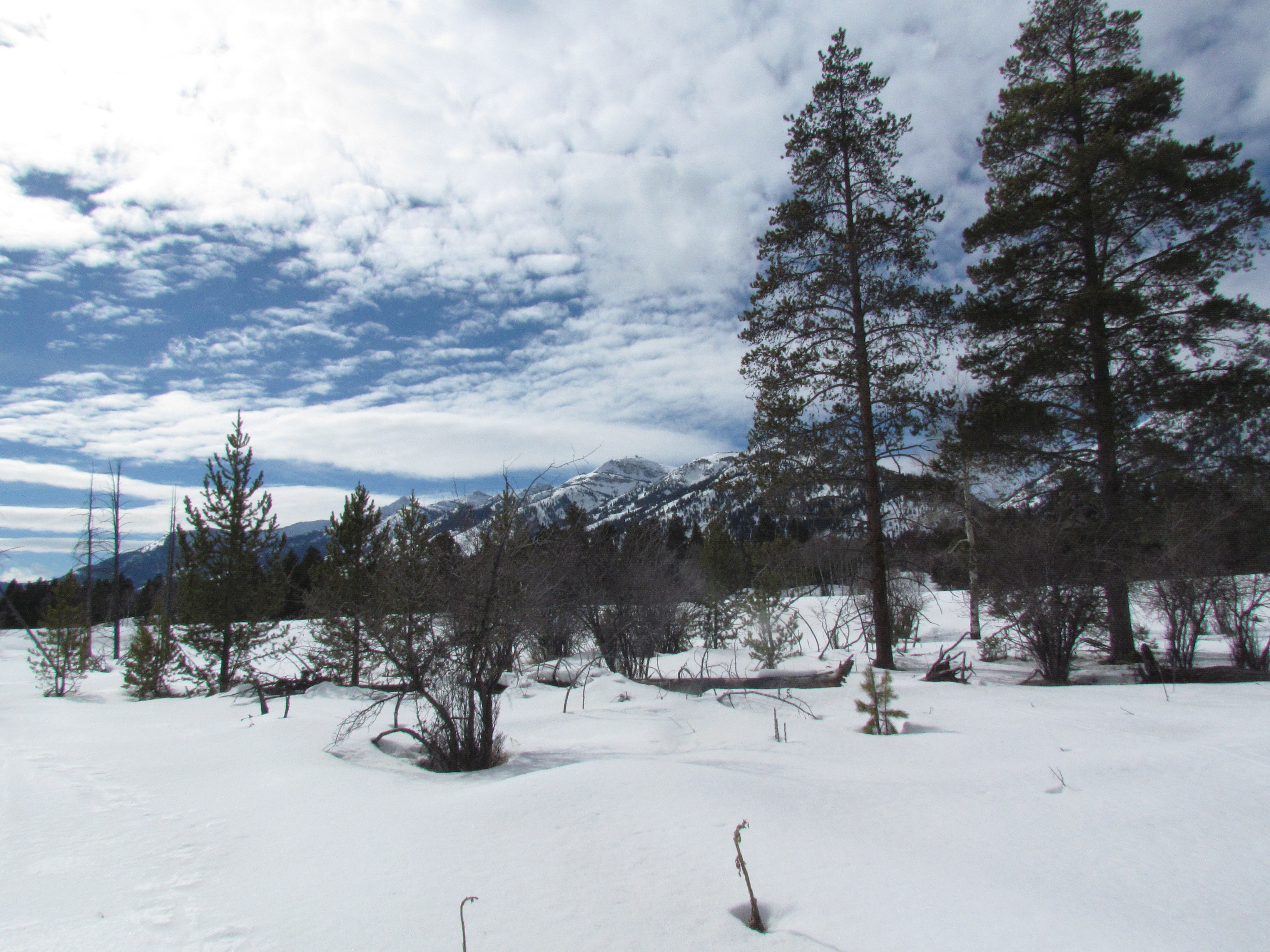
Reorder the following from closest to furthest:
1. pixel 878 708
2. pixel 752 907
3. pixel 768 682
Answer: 1. pixel 752 907
2. pixel 878 708
3. pixel 768 682

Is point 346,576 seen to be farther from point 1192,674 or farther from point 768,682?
point 1192,674

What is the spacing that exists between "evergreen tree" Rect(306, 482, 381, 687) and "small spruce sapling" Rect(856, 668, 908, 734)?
10.5 meters

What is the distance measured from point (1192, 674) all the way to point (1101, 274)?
6818mm

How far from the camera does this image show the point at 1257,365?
9.52 metres

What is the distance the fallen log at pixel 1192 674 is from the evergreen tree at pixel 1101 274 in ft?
3.96

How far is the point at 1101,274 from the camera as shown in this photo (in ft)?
35.5

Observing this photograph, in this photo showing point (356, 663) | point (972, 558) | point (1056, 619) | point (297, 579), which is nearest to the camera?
point (1056, 619)

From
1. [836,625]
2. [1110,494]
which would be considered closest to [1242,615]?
[1110,494]

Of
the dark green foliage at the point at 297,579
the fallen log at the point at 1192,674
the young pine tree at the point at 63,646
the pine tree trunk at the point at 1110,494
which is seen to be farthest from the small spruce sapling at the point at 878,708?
the young pine tree at the point at 63,646

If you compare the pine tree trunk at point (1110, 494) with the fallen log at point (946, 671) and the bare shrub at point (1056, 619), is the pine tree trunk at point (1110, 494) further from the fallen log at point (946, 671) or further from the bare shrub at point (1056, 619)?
the fallen log at point (946, 671)

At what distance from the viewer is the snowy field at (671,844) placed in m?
2.32

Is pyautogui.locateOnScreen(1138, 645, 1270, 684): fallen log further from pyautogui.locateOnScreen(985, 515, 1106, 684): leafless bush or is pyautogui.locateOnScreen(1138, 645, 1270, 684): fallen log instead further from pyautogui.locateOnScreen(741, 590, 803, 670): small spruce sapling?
pyautogui.locateOnScreen(741, 590, 803, 670): small spruce sapling

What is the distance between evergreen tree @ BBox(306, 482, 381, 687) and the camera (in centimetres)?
1414

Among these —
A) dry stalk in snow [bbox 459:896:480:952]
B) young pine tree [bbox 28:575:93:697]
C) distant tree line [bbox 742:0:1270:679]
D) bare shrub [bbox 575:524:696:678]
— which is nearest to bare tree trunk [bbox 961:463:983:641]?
distant tree line [bbox 742:0:1270:679]
